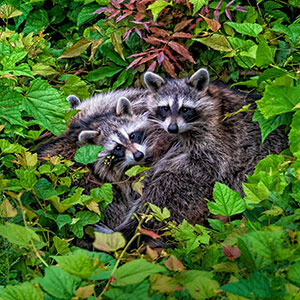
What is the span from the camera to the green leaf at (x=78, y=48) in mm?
5238

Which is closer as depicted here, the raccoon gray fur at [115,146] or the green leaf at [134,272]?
the green leaf at [134,272]

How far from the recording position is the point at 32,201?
361 cm

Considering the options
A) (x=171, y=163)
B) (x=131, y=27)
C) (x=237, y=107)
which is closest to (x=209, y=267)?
(x=171, y=163)

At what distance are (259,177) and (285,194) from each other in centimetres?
22

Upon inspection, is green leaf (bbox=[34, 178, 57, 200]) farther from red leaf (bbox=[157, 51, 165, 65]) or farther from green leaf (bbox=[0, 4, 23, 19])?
green leaf (bbox=[0, 4, 23, 19])

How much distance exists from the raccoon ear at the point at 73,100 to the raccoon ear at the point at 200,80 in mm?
1153

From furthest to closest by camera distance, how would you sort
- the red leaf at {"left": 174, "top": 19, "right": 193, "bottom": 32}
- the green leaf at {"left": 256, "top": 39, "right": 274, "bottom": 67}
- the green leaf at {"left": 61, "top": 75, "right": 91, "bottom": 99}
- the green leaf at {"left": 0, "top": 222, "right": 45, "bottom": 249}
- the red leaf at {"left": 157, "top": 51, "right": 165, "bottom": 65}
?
the green leaf at {"left": 61, "top": 75, "right": 91, "bottom": 99}, the red leaf at {"left": 174, "top": 19, "right": 193, "bottom": 32}, the red leaf at {"left": 157, "top": 51, "right": 165, "bottom": 65}, the green leaf at {"left": 256, "top": 39, "right": 274, "bottom": 67}, the green leaf at {"left": 0, "top": 222, "right": 45, "bottom": 249}

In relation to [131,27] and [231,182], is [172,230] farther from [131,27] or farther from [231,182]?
[131,27]

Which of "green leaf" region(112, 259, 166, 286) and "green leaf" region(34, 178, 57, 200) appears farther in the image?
"green leaf" region(34, 178, 57, 200)

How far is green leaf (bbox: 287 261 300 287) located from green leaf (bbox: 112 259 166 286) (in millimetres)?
592

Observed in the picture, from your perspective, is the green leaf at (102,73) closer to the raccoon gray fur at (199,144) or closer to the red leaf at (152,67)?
the red leaf at (152,67)

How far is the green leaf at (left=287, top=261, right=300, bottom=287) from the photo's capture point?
244 cm

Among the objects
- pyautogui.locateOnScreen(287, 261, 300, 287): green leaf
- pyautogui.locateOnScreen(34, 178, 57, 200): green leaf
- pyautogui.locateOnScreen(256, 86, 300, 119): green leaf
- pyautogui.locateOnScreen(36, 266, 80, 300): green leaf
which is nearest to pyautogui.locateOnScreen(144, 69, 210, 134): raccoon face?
pyautogui.locateOnScreen(256, 86, 300, 119): green leaf

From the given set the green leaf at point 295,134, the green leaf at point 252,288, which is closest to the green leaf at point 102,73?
the green leaf at point 295,134
